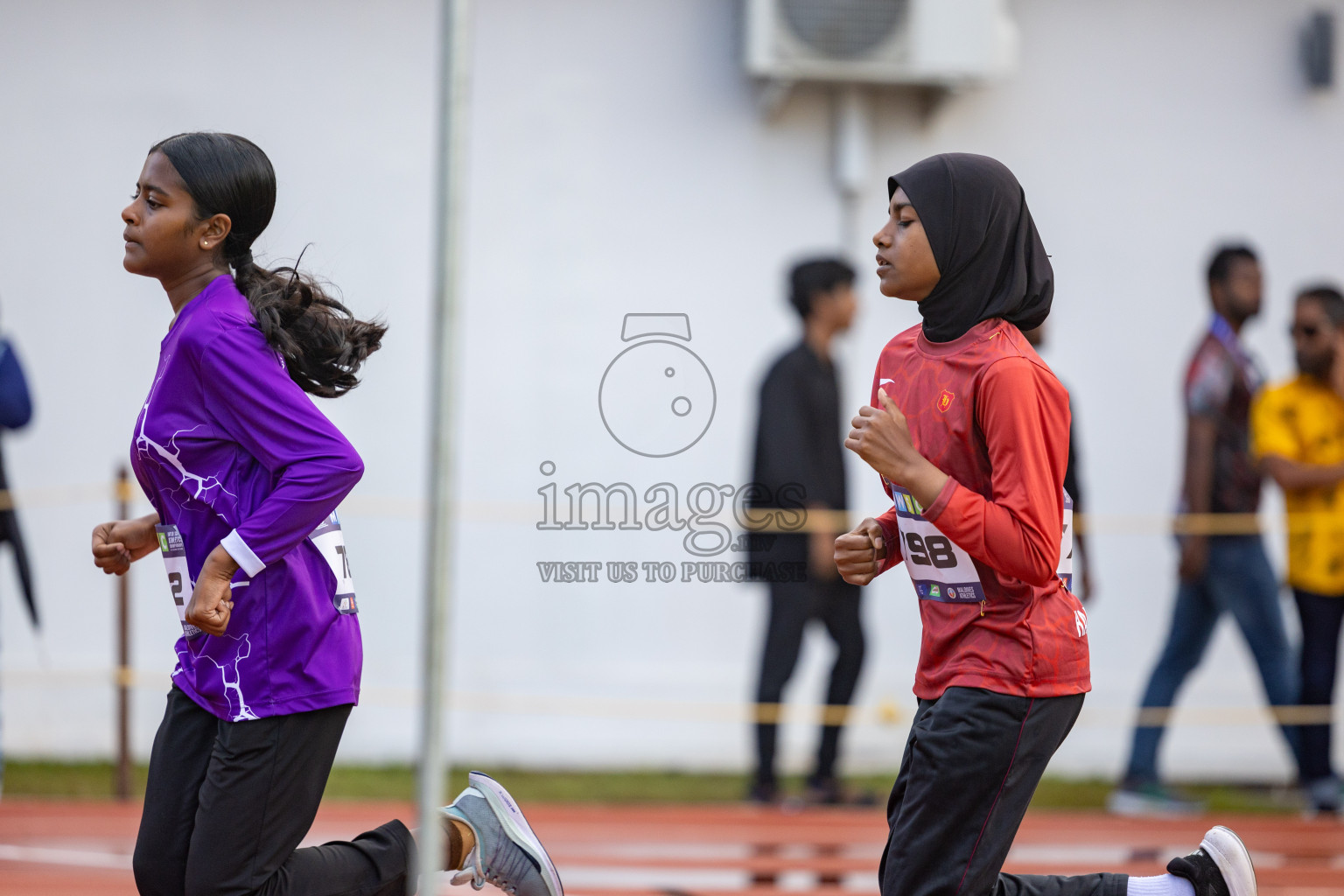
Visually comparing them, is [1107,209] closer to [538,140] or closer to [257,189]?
[538,140]

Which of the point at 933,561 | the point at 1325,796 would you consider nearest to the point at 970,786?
the point at 933,561

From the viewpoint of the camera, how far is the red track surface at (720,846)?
15.9ft

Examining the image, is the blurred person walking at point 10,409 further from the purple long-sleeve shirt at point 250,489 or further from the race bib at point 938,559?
the race bib at point 938,559

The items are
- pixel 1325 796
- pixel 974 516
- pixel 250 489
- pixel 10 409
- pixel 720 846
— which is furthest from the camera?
pixel 1325 796

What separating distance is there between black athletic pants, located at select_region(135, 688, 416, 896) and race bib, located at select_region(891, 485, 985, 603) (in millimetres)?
1085

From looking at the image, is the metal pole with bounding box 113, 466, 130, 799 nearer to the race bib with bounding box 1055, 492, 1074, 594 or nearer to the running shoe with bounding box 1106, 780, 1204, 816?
the running shoe with bounding box 1106, 780, 1204, 816

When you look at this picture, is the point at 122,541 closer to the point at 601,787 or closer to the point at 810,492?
the point at 810,492

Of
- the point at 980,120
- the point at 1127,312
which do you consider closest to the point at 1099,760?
the point at 1127,312

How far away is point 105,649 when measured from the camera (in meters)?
7.25

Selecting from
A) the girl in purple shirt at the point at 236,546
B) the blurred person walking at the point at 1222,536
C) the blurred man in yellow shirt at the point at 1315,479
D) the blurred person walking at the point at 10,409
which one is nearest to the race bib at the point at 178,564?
the girl in purple shirt at the point at 236,546

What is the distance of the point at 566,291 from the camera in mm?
7375

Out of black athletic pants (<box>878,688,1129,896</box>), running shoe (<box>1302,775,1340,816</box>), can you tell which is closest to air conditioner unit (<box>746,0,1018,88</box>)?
running shoe (<box>1302,775,1340,816</box>)

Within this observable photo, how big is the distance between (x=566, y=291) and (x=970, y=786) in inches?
198

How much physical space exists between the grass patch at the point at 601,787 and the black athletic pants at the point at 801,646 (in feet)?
1.22
